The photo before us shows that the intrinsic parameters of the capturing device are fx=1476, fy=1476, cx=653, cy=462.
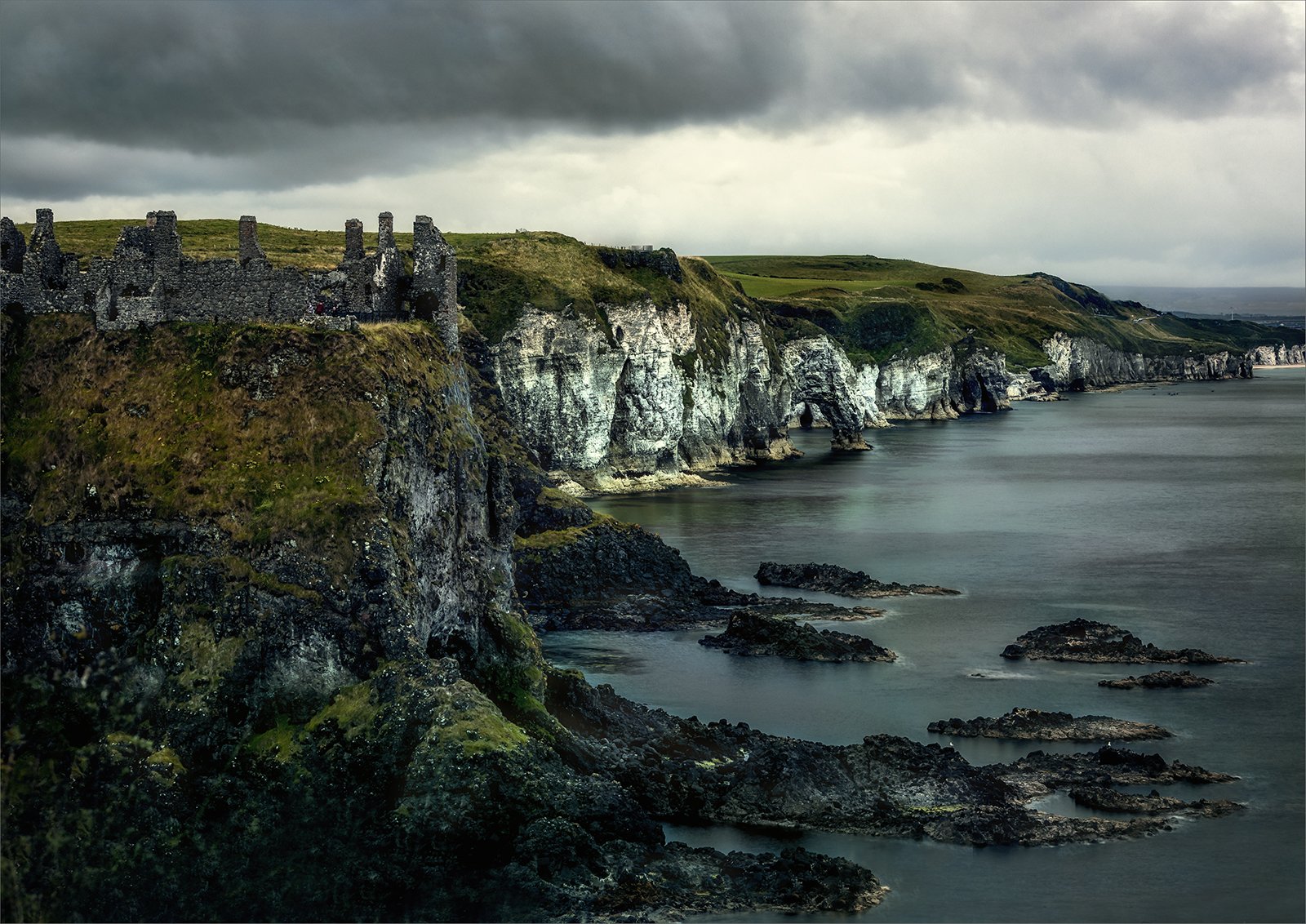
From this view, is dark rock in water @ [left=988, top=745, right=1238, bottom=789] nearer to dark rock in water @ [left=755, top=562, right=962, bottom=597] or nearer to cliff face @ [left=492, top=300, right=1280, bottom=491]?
dark rock in water @ [left=755, top=562, right=962, bottom=597]

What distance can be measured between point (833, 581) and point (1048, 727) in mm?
35658

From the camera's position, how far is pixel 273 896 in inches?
1796

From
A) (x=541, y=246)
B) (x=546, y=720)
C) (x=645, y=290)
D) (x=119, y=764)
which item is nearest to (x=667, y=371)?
(x=645, y=290)

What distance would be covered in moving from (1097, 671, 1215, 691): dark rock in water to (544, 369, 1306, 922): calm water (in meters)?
0.90

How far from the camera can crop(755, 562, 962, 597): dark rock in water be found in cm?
9944

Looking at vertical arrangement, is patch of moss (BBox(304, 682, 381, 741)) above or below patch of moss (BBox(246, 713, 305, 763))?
above

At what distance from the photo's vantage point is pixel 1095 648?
80.7 metres

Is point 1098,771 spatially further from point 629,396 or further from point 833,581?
point 629,396

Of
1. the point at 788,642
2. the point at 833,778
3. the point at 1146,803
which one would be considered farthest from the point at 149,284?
the point at 1146,803

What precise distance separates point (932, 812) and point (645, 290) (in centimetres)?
11264

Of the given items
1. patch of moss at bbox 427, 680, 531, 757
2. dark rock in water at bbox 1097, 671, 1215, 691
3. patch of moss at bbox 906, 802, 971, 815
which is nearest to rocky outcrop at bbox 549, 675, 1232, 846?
patch of moss at bbox 906, 802, 971, 815

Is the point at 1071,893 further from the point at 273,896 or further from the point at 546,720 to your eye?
the point at 273,896

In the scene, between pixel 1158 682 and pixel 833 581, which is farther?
pixel 833 581

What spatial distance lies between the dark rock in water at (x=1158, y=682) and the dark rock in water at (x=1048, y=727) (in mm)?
7299
